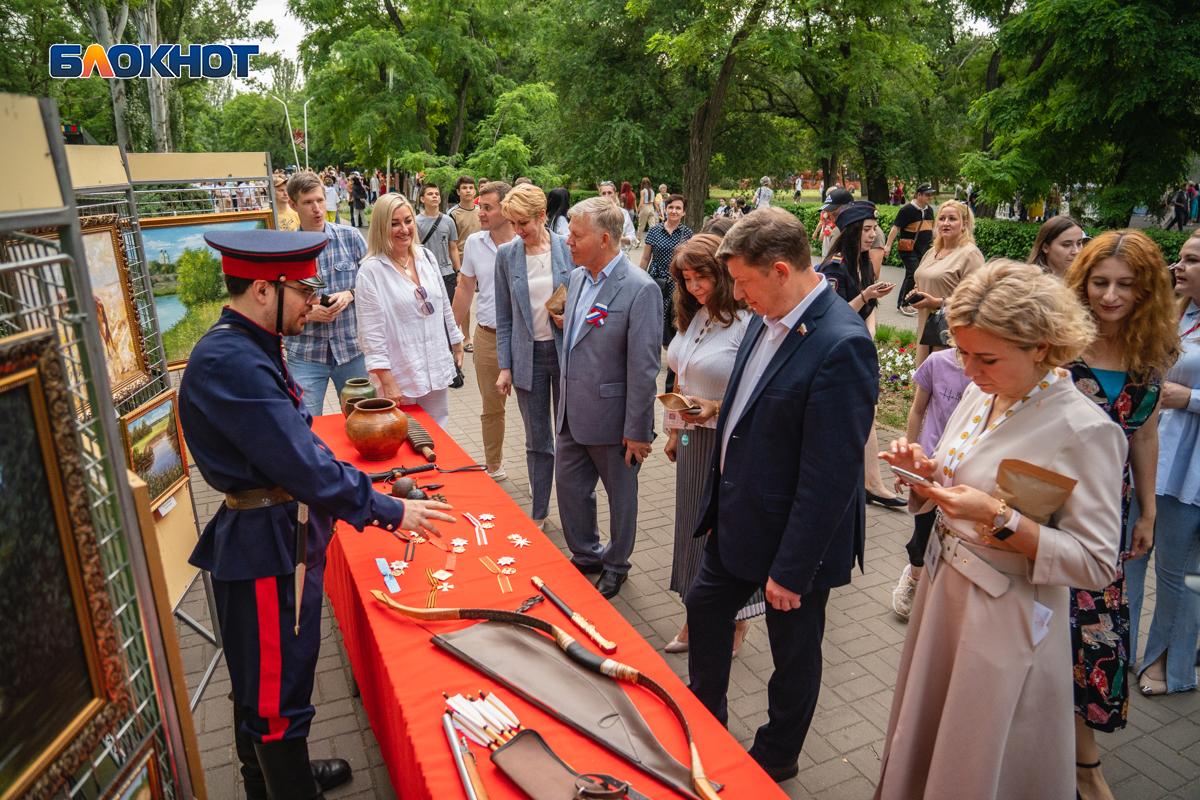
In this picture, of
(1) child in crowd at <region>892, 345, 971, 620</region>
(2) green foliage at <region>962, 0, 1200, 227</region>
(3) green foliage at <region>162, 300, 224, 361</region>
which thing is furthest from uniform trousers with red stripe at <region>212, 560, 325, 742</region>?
(2) green foliage at <region>962, 0, 1200, 227</region>

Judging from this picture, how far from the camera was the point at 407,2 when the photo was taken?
787 inches

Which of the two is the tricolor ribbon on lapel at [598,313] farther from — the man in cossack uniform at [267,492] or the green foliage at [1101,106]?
the green foliage at [1101,106]

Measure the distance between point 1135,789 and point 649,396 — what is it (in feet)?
8.26

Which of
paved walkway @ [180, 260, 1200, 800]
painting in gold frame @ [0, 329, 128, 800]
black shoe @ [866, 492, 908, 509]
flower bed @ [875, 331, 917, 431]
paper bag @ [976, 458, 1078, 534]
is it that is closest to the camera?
painting in gold frame @ [0, 329, 128, 800]

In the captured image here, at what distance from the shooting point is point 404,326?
4398 millimetres

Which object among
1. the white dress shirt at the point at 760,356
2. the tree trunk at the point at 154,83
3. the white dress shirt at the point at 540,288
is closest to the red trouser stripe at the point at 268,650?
the white dress shirt at the point at 760,356

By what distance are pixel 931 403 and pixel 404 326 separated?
9.57 ft

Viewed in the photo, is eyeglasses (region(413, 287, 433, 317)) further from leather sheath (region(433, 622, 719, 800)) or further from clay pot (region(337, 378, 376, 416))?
leather sheath (region(433, 622, 719, 800))

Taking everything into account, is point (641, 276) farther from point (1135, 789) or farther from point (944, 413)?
point (1135, 789)

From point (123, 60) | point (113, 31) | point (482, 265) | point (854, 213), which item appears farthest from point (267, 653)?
point (113, 31)

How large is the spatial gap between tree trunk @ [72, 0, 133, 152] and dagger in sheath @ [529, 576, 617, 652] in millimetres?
17268

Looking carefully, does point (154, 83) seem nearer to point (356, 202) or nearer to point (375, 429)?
point (356, 202)

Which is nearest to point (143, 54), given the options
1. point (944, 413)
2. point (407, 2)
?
point (407, 2)

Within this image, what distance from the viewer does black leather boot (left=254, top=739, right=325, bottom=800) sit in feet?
7.70
